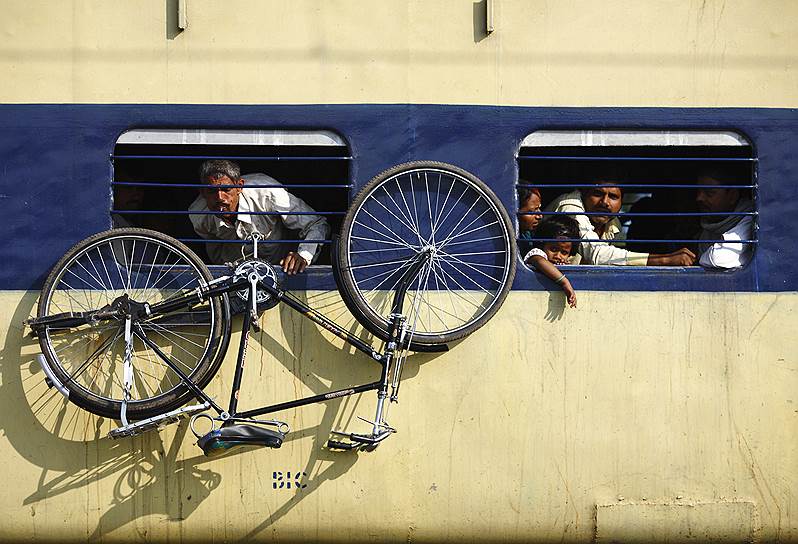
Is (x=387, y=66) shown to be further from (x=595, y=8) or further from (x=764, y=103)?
(x=764, y=103)

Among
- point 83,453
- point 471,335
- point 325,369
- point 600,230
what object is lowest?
point 83,453

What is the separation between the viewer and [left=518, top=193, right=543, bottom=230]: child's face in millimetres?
4574

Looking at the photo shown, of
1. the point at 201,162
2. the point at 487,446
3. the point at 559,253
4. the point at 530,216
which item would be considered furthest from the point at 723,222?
the point at 201,162

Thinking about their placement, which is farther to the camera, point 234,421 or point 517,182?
point 517,182

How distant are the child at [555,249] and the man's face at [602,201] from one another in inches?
5.8

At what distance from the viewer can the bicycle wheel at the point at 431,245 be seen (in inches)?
171

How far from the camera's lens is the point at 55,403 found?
14.3 ft

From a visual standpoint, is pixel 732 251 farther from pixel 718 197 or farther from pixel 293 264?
pixel 293 264

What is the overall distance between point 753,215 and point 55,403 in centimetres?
331

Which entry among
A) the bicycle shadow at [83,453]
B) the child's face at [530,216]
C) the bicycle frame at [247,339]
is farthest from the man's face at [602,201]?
the bicycle shadow at [83,453]

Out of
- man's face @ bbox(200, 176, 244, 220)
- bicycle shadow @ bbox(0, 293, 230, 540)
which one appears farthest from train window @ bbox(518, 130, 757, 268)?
bicycle shadow @ bbox(0, 293, 230, 540)

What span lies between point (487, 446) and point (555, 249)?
973 millimetres

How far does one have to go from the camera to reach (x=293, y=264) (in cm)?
438

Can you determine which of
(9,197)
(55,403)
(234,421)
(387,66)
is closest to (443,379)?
(234,421)
